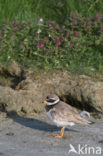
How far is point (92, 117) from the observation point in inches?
294

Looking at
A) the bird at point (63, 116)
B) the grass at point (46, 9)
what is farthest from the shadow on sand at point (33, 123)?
the grass at point (46, 9)

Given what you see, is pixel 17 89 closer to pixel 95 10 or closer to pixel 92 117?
pixel 92 117

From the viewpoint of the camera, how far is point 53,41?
30.5 ft

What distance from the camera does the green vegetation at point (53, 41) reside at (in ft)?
29.7

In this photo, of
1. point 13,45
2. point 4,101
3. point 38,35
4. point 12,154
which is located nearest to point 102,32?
point 38,35

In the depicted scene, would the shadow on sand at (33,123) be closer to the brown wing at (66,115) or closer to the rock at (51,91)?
the rock at (51,91)

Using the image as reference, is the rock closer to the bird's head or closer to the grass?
the bird's head

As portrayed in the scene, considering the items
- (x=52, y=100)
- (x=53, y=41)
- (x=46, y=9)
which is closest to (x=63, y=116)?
(x=52, y=100)

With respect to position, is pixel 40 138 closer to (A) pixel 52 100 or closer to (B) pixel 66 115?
(B) pixel 66 115

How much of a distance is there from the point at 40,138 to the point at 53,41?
365 centimetres

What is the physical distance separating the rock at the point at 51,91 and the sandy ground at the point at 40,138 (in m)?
0.32

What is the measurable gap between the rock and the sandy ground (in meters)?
0.32

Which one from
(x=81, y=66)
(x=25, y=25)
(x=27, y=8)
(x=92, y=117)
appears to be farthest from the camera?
(x=27, y=8)

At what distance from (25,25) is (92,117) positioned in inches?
131
